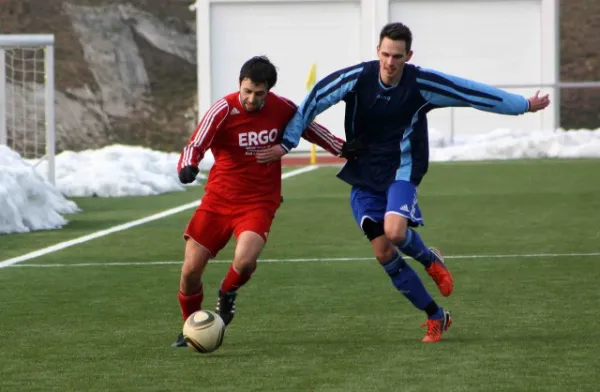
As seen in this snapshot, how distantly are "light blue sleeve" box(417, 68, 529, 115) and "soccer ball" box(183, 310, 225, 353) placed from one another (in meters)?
1.82

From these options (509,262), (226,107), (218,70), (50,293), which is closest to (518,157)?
(218,70)

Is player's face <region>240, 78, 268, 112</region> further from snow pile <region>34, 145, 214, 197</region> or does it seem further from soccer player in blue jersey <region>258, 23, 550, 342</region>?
snow pile <region>34, 145, 214, 197</region>

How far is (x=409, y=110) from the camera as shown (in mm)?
9219

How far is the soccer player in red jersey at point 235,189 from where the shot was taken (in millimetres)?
8914

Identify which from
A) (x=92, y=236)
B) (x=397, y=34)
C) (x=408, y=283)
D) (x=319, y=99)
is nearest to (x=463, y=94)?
(x=397, y=34)

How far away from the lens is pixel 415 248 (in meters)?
9.18

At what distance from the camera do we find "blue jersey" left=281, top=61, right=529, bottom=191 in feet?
30.0

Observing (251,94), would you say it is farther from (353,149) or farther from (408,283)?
(408,283)

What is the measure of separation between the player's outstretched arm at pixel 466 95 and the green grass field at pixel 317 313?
1.26 meters

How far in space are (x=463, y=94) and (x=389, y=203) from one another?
0.76 metres

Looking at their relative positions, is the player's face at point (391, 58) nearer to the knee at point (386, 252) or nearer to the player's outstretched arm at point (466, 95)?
the player's outstretched arm at point (466, 95)

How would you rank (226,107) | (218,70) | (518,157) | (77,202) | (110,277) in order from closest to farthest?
(226,107)
(110,277)
(77,202)
(518,157)
(218,70)

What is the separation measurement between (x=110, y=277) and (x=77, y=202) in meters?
9.07

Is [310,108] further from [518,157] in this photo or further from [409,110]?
[518,157]
